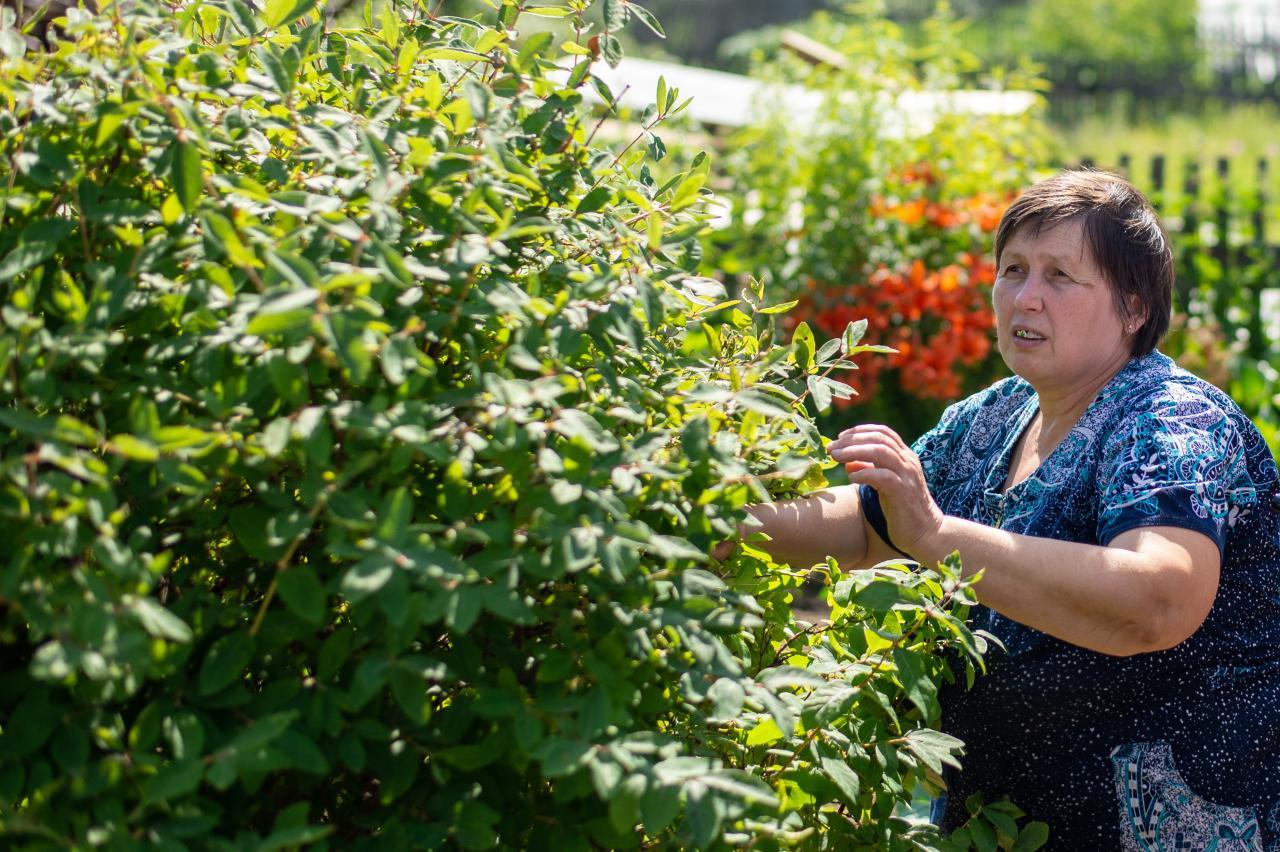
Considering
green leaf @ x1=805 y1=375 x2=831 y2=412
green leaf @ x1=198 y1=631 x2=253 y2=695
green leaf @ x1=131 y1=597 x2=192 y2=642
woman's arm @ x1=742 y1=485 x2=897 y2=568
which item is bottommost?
woman's arm @ x1=742 y1=485 x2=897 y2=568

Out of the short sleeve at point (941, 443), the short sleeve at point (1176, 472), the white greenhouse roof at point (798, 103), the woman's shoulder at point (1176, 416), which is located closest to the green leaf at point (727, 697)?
the short sleeve at point (1176, 472)

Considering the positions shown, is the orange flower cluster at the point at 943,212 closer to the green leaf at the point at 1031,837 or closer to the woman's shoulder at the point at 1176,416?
the woman's shoulder at the point at 1176,416

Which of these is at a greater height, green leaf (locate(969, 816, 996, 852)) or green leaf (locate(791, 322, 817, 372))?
green leaf (locate(791, 322, 817, 372))

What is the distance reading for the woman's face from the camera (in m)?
2.17

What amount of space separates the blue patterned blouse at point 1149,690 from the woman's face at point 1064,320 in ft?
0.26

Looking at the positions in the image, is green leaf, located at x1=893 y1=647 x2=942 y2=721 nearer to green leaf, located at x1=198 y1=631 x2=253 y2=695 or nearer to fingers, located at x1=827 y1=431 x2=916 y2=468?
fingers, located at x1=827 y1=431 x2=916 y2=468

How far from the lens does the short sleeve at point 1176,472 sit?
1870 millimetres

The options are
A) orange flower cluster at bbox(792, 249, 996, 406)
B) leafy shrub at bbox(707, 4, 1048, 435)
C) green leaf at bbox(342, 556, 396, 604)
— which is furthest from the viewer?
leafy shrub at bbox(707, 4, 1048, 435)

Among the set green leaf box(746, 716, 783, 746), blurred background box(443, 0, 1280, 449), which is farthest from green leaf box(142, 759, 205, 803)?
blurred background box(443, 0, 1280, 449)

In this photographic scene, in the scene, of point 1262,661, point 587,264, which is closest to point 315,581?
point 587,264

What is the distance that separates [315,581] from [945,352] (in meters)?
3.99

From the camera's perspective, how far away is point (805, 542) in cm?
221

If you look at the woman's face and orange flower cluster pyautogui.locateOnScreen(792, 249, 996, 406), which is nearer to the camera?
the woman's face

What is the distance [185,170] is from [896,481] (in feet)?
3.26
